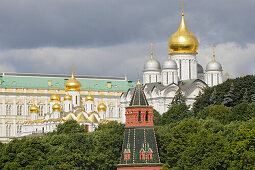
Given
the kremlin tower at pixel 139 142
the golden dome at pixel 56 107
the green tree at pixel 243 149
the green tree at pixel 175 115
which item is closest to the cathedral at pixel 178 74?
the golden dome at pixel 56 107

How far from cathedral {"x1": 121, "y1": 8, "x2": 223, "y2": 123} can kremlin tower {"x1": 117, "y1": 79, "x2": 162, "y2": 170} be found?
145 feet

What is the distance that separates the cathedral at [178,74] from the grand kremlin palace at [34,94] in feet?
60.2

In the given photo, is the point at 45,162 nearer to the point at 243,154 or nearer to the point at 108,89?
the point at 243,154

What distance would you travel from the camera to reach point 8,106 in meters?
137

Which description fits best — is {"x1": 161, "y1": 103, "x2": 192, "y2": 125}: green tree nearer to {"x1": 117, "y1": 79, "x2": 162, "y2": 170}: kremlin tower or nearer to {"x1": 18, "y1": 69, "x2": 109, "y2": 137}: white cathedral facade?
{"x1": 18, "y1": 69, "x2": 109, "y2": 137}: white cathedral facade

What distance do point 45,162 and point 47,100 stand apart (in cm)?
7086

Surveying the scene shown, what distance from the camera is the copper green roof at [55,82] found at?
139 m

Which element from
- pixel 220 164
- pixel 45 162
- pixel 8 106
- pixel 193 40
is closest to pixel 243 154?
pixel 220 164

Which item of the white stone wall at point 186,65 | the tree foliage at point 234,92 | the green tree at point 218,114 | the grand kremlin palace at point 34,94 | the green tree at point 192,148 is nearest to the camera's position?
the green tree at point 192,148

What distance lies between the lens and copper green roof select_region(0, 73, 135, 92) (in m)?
139

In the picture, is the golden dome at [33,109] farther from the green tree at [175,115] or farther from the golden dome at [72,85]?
the green tree at [175,115]

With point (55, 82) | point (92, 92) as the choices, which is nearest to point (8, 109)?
point (55, 82)

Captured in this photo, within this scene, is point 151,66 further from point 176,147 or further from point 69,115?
point 176,147

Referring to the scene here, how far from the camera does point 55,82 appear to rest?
14425 centimetres
